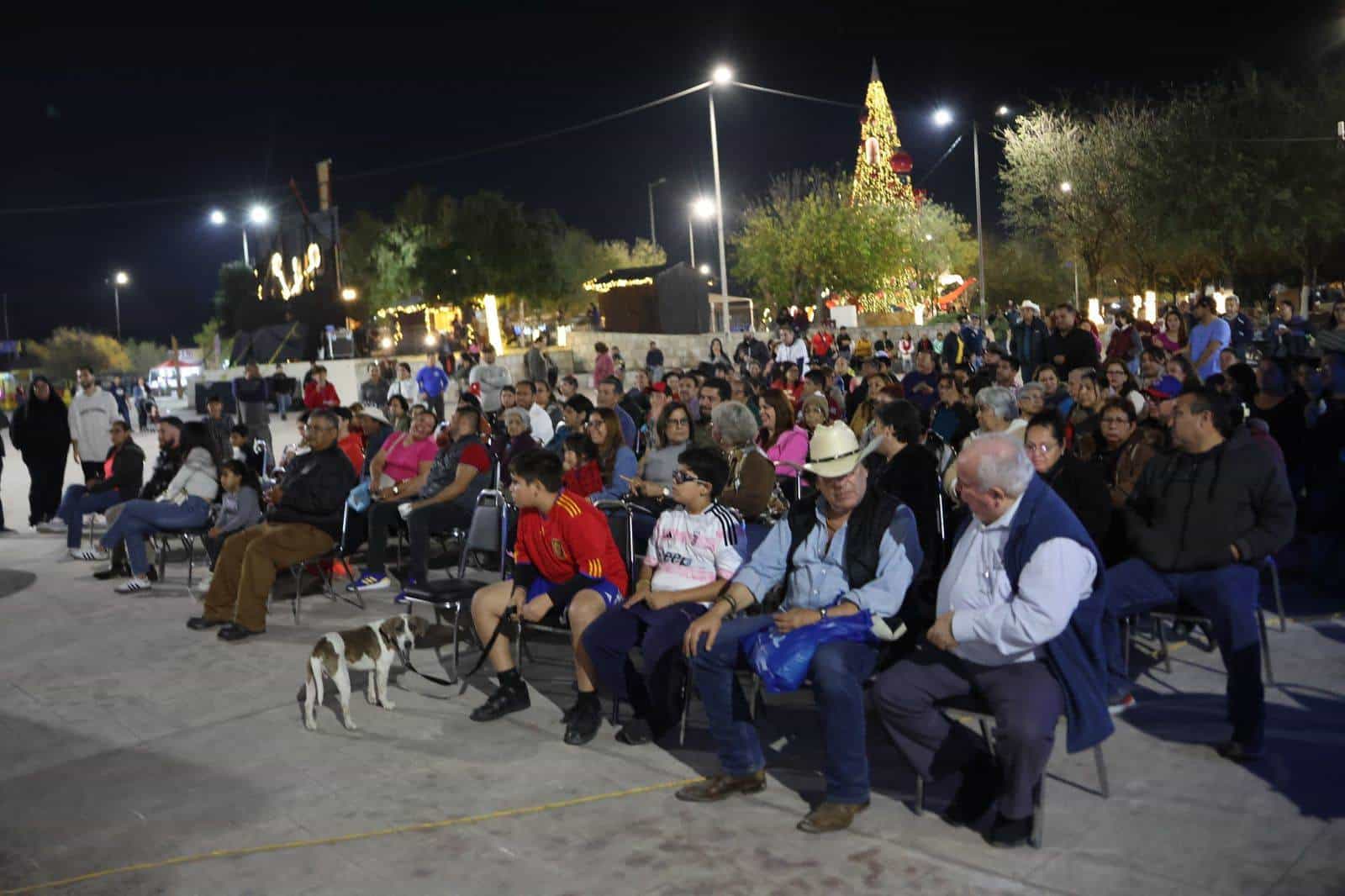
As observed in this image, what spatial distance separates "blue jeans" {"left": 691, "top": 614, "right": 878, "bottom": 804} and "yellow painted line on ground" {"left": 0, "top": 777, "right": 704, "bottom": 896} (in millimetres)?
302

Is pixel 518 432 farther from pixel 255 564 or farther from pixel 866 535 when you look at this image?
pixel 866 535

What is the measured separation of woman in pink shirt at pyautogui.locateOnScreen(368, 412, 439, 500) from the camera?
30.7 feet

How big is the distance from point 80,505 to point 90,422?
7.27ft

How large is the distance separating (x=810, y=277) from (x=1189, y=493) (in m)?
39.0

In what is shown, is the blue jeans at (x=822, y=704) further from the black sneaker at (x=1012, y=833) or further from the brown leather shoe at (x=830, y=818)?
the black sneaker at (x=1012, y=833)

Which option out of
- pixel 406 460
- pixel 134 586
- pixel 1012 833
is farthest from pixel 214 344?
pixel 1012 833

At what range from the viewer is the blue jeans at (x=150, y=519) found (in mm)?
9672

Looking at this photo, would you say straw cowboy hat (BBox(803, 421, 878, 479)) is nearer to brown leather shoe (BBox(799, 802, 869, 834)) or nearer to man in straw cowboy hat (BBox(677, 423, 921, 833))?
man in straw cowboy hat (BBox(677, 423, 921, 833))

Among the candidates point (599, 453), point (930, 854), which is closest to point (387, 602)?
point (599, 453)

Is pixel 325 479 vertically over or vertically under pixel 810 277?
under

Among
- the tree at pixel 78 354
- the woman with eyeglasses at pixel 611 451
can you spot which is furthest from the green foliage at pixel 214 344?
the woman with eyeglasses at pixel 611 451

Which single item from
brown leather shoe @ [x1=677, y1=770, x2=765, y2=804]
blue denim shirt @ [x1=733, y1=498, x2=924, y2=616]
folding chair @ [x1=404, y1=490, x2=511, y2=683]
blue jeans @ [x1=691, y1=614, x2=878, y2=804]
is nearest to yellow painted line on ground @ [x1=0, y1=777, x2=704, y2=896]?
brown leather shoe @ [x1=677, y1=770, x2=765, y2=804]

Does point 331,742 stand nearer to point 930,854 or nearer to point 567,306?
point 930,854

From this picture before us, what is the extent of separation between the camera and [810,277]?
144 ft
